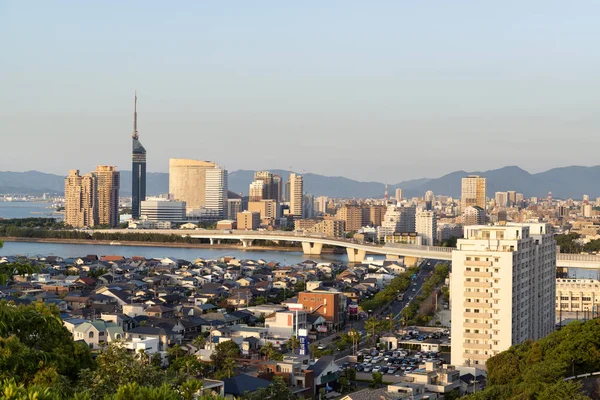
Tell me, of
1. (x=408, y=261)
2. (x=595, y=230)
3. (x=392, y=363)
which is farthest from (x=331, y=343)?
(x=595, y=230)

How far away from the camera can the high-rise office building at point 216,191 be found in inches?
1818

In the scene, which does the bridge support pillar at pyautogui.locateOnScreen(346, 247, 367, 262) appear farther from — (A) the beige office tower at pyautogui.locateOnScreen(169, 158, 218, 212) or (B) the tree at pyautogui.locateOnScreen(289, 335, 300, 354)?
(A) the beige office tower at pyautogui.locateOnScreen(169, 158, 218, 212)

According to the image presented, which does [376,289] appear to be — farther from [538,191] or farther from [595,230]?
[538,191]

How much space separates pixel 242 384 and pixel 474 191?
49100 millimetres

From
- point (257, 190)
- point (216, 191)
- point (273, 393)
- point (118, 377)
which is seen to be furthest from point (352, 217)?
point (118, 377)

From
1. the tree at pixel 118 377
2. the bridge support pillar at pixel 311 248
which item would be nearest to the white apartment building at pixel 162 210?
the bridge support pillar at pixel 311 248

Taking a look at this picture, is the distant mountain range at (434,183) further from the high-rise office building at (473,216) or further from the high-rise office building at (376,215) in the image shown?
the high-rise office building at (473,216)

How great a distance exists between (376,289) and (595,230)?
19.1 metres

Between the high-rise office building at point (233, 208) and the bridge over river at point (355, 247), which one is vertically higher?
the high-rise office building at point (233, 208)

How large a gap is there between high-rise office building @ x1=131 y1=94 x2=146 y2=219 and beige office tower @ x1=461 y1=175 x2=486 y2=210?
2007cm

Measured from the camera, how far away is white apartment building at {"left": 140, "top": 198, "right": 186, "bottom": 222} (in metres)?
38.5

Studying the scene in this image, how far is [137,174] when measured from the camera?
1667 inches

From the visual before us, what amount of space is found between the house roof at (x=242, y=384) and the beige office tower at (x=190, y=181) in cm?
4754

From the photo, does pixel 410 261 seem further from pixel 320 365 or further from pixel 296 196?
pixel 296 196
